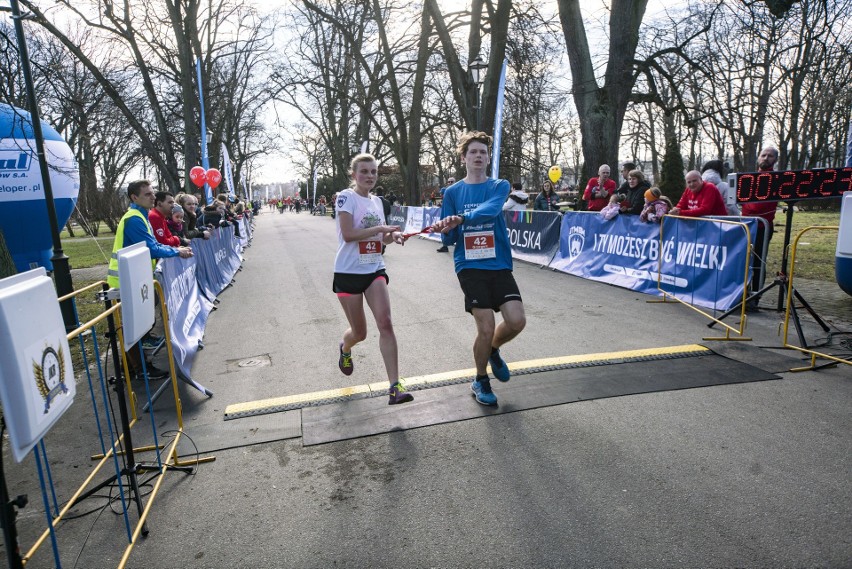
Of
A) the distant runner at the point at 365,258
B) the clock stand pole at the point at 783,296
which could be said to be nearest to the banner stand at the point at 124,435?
the distant runner at the point at 365,258

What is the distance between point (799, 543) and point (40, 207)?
38.9 feet

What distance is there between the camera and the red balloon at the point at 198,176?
62.7 ft

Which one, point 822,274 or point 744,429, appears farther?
point 822,274

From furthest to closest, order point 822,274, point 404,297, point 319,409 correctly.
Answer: point 822,274, point 404,297, point 319,409

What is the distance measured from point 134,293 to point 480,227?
7.93ft

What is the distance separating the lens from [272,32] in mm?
22969

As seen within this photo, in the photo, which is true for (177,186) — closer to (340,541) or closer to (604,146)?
(604,146)

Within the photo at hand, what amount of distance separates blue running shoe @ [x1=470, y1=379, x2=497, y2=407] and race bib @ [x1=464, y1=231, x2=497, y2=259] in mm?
1001

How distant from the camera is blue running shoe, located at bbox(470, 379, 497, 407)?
4.34 metres

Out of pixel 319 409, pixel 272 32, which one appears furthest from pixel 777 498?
pixel 272 32

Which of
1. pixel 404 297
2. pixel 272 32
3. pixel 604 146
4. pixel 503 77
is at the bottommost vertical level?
pixel 404 297

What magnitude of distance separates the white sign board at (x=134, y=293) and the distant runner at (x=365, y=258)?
144 cm

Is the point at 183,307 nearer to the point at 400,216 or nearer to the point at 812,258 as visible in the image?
the point at 812,258

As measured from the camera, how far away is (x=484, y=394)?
14.4ft
